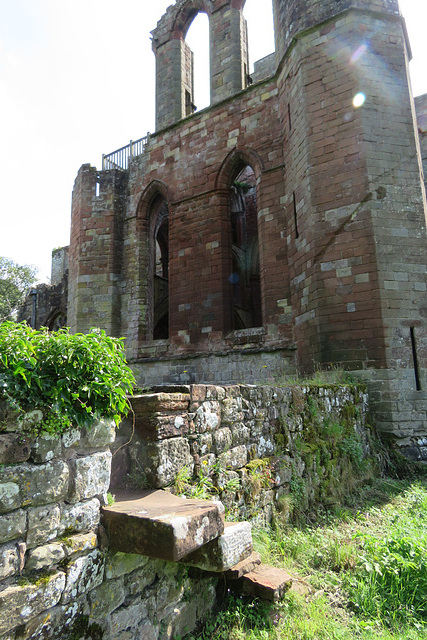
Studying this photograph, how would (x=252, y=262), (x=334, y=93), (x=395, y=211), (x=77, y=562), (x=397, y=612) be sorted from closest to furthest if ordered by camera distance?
(x=77, y=562)
(x=397, y=612)
(x=395, y=211)
(x=334, y=93)
(x=252, y=262)

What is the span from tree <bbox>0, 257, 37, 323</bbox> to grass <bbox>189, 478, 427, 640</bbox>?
27665 millimetres

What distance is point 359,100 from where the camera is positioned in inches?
312

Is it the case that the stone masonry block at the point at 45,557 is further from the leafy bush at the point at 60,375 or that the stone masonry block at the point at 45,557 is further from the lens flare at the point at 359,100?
the lens flare at the point at 359,100

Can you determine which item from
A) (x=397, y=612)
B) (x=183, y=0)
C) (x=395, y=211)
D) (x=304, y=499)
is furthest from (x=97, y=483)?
(x=183, y=0)

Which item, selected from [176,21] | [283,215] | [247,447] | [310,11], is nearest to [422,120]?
[310,11]

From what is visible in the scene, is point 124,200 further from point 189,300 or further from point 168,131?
point 189,300

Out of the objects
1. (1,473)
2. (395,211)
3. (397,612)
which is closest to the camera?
(1,473)

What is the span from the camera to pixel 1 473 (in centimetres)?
177

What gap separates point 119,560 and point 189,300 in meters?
8.89

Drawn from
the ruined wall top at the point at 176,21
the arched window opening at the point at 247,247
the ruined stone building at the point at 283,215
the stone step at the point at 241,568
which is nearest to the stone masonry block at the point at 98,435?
the stone step at the point at 241,568

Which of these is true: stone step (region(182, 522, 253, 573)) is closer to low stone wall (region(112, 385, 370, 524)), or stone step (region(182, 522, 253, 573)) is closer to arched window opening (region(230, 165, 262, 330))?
low stone wall (region(112, 385, 370, 524))

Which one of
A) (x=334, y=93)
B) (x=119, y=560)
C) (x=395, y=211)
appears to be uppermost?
(x=334, y=93)

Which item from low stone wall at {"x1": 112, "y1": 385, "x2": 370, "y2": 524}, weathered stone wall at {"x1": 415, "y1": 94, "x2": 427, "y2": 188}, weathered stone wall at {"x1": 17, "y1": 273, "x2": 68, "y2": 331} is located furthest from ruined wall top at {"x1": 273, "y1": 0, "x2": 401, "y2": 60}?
weathered stone wall at {"x1": 17, "y1": 273, "x2": 68, "y2": 331}

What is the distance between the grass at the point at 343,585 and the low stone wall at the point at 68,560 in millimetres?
421
